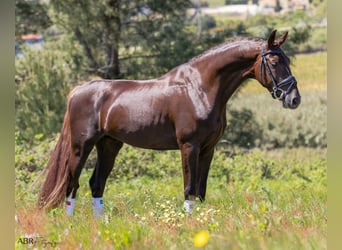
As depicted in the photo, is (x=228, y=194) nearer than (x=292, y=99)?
No

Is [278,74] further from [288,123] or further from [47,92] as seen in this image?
[288,123]

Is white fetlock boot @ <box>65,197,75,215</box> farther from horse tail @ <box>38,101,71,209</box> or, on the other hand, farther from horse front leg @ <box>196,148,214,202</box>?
horse front leg @ <box>196,148,214,202</box>

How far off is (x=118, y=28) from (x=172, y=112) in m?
4.48

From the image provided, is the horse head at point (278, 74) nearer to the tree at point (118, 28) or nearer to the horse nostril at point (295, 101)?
the horse nostril at point (295, 101)

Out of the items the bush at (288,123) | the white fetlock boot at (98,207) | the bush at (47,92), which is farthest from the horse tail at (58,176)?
the bush at (288,123)

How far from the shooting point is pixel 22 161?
6926 mm

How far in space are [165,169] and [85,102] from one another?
363 centimetres

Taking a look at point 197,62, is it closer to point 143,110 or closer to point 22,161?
point 143,110

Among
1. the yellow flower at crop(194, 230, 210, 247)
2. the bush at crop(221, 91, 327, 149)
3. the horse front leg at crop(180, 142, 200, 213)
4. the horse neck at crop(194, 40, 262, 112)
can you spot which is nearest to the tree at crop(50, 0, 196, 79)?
the bush at crop(221, 91, 327, 149)

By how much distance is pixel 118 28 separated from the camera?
7.93 meters

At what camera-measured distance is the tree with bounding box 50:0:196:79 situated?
7.74m

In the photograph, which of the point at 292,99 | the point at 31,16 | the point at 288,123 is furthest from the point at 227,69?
the point at 288,123

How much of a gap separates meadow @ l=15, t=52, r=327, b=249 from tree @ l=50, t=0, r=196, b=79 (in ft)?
4.24

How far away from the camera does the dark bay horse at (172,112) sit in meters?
3.57
